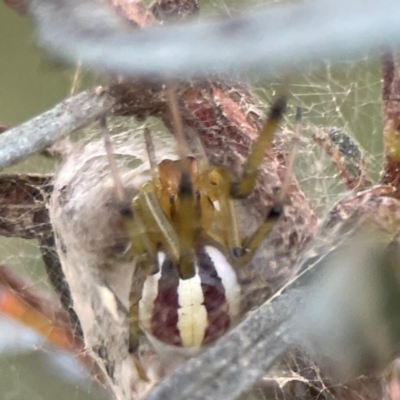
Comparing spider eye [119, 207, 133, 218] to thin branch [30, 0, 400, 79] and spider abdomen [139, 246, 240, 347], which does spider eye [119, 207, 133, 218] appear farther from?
thin branch [30, 0, 400, 79]

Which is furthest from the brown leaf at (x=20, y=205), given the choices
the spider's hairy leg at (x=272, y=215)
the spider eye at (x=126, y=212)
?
the spider's hairy leg at (x=272, y=215)

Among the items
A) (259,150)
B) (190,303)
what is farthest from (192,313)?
(259,150)

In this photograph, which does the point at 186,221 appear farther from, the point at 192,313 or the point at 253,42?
the point at 253,42

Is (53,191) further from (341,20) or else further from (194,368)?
(341,20)

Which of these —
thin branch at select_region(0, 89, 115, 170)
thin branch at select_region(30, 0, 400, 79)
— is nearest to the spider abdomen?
thin branch at select_region(0, 89, 115, 170)

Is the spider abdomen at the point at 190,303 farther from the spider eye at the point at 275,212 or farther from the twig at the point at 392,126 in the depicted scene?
the twig at the point at 392,126

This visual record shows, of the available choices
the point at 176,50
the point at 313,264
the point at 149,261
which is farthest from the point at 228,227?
the point at 176,50
